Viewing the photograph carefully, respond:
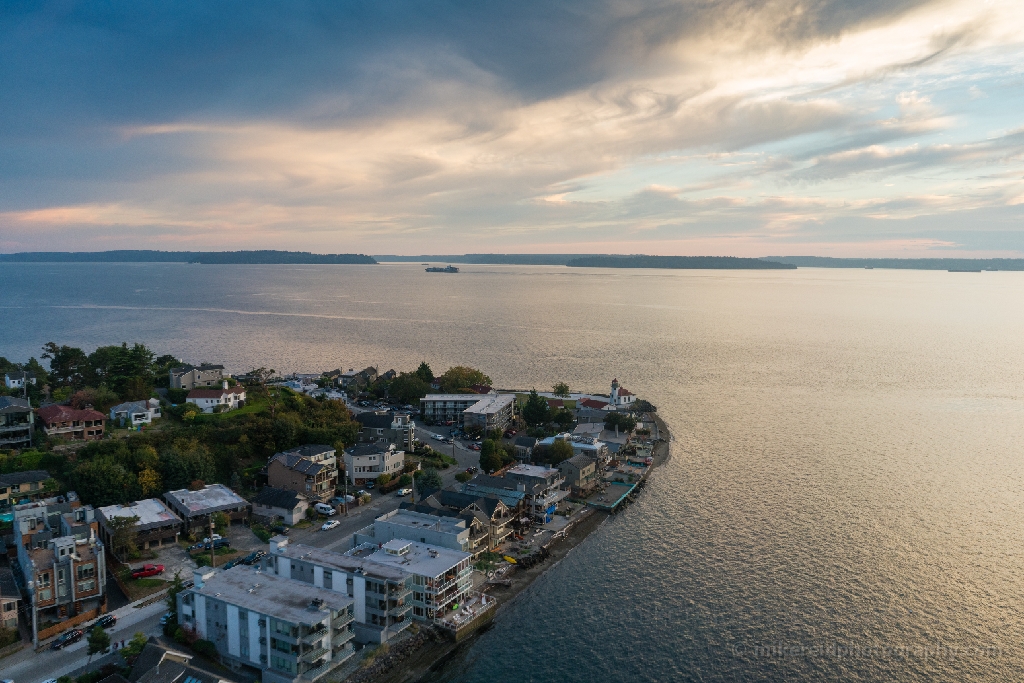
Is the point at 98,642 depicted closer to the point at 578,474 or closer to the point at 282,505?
the point at 282,505

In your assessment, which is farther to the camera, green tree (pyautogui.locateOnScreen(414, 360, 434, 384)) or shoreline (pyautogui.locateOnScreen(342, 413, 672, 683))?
green tree (pyautogui.locateOnScreen(414, 360, 434, 384))

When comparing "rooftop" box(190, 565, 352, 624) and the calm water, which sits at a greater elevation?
"rooftop" box(190, 565, 352, 624)

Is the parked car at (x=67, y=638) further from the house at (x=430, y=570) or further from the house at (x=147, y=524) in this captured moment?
the house at (x=430, y=570)

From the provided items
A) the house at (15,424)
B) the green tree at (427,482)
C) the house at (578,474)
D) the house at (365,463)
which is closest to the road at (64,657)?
the green tree at (427,482)

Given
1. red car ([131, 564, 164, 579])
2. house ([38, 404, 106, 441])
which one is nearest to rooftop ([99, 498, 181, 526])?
red car ([131, 564, 164, 579])

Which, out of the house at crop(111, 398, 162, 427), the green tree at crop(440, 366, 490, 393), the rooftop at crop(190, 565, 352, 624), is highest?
the house at crop(111, 398, 162, 427)

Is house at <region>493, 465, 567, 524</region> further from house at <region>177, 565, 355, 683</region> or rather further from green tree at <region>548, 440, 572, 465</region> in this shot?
house at <region>177, 565, 355, 683</region>

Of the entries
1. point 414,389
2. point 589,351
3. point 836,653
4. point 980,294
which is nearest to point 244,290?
point 589,351
